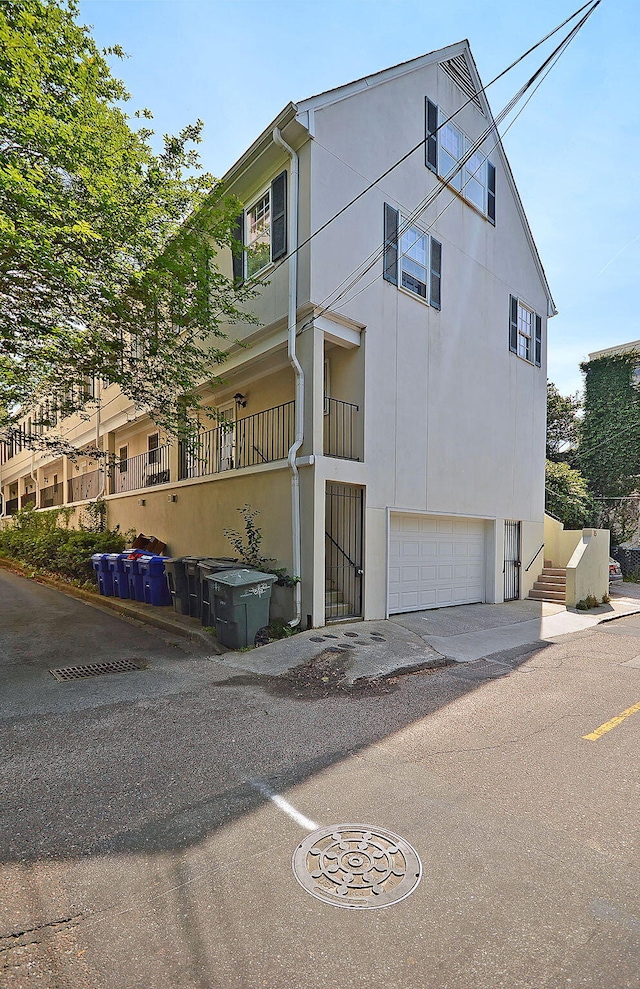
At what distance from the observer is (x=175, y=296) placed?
26.5 ft

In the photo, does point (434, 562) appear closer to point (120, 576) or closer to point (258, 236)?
point (120, 576)

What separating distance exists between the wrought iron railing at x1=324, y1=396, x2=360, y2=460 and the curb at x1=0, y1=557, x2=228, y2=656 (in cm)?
380

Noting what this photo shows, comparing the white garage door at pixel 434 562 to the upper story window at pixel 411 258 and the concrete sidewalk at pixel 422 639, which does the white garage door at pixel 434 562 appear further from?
the upper story window at pixel 411 258

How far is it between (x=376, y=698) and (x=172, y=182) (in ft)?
26.6

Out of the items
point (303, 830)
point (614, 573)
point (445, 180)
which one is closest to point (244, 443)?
point (445, 180)

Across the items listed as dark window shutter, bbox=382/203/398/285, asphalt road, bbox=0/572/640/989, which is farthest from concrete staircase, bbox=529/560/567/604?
dark window shutter, bbox=382/203/398/285

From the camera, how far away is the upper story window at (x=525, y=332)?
13.3m

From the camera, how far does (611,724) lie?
4.73 meters

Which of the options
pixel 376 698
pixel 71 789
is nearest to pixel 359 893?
pixel 71 789

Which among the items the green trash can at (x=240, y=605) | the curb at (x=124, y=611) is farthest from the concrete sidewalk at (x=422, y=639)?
the curb at (x=124, y=611)

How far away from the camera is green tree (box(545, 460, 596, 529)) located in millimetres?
17109

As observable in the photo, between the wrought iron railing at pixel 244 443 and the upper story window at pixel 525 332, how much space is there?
6.72 m

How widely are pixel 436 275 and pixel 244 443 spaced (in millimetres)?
5365

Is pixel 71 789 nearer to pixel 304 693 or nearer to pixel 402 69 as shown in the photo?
pixel 304 693
